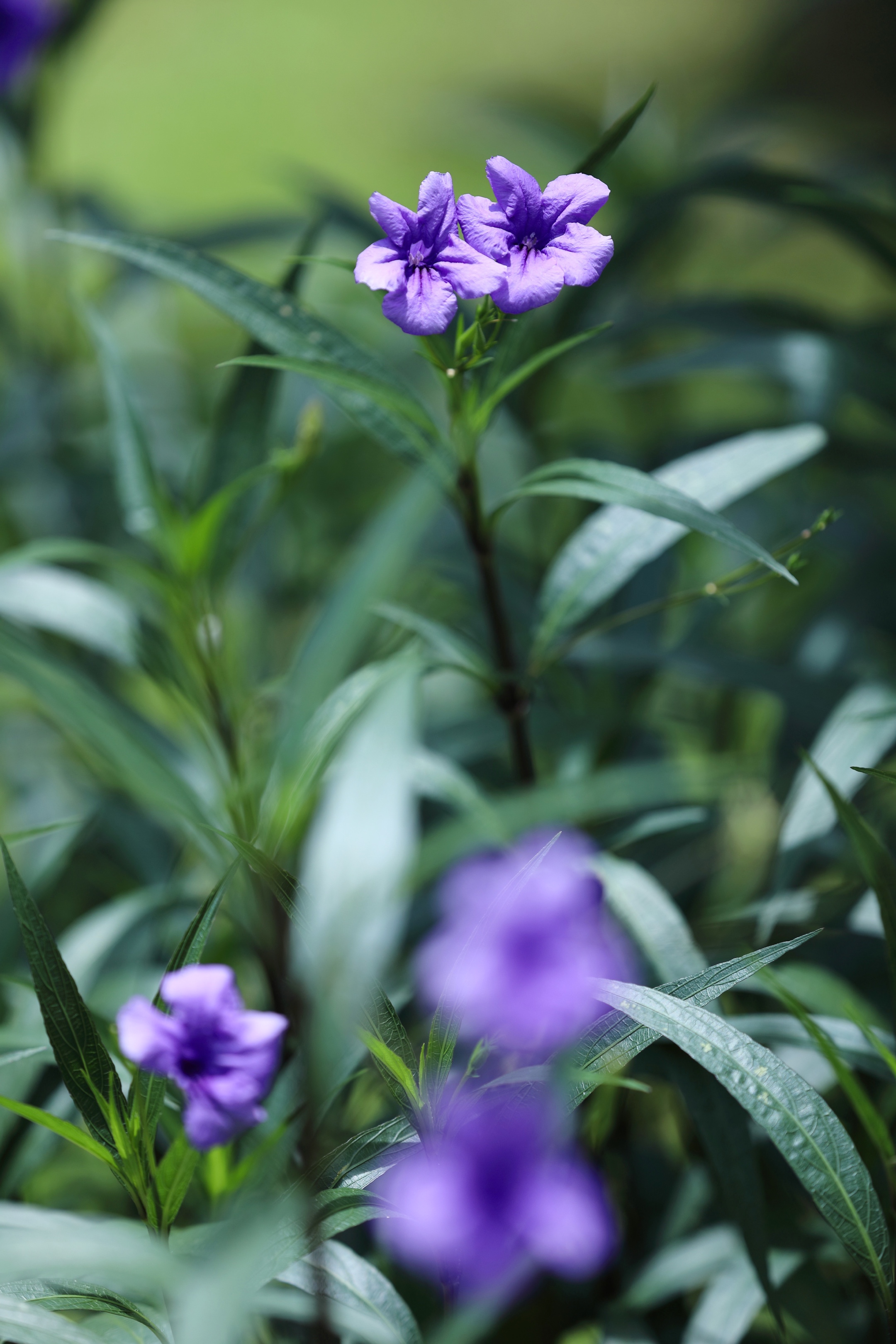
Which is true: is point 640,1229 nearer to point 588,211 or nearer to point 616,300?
point 588,211

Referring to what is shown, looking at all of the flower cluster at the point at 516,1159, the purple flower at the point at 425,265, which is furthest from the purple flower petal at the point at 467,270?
the flower cluster at the point at 516,1159

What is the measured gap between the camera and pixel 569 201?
0.41m

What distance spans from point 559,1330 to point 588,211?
0.68 m

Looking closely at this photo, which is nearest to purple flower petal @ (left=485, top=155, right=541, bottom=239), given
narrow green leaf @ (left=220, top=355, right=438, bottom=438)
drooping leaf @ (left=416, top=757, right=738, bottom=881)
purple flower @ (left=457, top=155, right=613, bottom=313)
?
purple flower @ (left=457, top=155, right=613, bottom=313)

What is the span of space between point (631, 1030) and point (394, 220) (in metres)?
0.34

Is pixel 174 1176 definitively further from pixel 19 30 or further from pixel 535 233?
pixel 19 30

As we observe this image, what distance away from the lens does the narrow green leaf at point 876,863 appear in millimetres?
445

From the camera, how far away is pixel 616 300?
1225 mm

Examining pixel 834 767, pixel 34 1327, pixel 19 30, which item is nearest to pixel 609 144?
pixel 834 767

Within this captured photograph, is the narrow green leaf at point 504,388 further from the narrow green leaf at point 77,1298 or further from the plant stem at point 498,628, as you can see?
the narrow green leaf at point 77,1298

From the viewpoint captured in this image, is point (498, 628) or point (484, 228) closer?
point (484, 228)

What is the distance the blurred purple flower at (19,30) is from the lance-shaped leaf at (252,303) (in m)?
0.66

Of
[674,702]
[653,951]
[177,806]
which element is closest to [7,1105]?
[177,806]

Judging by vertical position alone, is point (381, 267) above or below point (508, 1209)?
above
